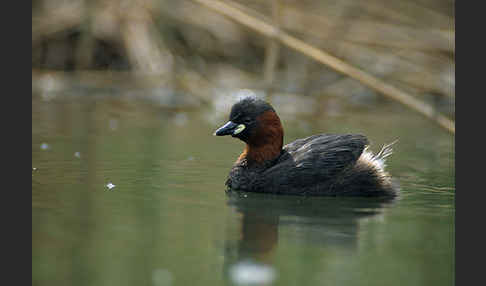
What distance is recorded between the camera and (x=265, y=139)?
6832 millimetres

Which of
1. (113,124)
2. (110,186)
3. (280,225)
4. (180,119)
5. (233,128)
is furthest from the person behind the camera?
(180,119)

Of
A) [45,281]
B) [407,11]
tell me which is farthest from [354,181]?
[407,11]

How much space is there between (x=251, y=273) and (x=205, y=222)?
1237 millimetres

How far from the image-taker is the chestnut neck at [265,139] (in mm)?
6809

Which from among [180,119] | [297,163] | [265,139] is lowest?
[297,163]

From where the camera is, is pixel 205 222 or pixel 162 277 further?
pixel 205 222

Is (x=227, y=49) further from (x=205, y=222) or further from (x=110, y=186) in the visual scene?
(x=205, y=222)

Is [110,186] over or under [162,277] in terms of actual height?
over

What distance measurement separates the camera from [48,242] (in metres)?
4.67

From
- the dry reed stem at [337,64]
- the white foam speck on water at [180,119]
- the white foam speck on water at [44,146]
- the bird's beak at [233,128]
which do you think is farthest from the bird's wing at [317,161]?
the white foam speck on water at [180,119]

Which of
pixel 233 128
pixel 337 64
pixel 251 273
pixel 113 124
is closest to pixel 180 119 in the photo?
pixel 113 124

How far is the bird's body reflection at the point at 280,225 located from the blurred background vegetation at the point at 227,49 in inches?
153

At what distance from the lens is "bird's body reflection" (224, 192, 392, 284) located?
169 inches

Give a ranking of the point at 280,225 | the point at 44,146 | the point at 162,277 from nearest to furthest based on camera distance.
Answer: the point at 162,277, the point at 280,225, the point at 44,146
